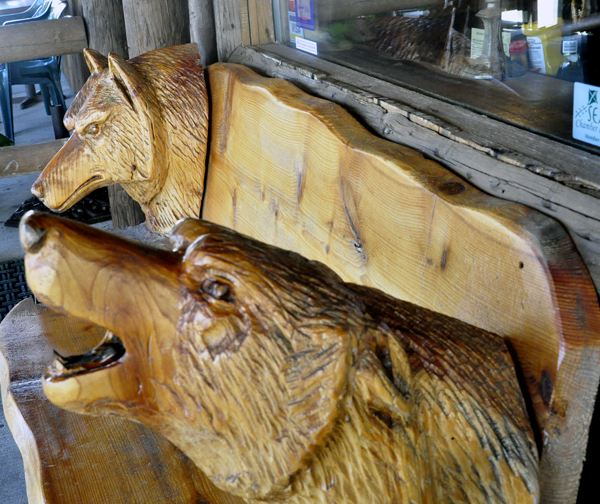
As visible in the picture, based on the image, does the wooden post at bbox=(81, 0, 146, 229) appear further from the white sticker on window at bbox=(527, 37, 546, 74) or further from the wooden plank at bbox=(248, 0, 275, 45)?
the white sticker on window at bbox=(527, 37, 546, 74)

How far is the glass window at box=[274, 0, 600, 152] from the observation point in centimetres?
130

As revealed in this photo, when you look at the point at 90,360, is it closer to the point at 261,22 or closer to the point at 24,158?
the point at 261,22

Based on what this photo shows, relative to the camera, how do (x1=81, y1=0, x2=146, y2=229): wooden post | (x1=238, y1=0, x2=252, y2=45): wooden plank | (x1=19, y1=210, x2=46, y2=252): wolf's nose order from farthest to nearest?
(x1=81, y1=0, x2=146, y2=229): wooden post
(x1=238, y1=0, x2=252, y2=45): wooden plank
(x1=19, y1=210, x2=46, y2=252): wolf's nose

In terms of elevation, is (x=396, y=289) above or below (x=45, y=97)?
above

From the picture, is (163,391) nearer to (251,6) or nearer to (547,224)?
(547,224)

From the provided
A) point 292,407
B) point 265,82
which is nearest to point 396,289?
point 292,407

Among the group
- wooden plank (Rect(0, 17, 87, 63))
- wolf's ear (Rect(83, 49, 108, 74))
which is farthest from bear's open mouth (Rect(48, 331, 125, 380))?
wooden plank (Rect(0, 17, 87, 63))

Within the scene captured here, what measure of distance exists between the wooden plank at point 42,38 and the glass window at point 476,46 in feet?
3.86

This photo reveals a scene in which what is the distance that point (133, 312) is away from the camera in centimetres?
72

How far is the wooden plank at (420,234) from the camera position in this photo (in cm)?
88

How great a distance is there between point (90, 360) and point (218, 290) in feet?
0.57

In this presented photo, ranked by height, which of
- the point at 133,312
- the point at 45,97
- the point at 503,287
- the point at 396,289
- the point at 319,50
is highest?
the point at 319,50

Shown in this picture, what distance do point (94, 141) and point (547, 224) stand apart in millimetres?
1333

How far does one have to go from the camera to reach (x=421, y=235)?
114 cm
